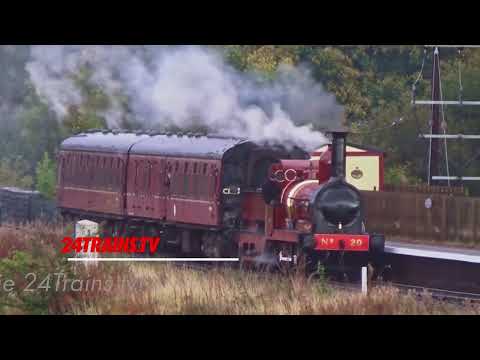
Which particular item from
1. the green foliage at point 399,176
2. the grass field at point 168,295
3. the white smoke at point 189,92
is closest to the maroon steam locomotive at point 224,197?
the white smoke at point 189,92

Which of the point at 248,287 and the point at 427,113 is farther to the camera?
the point at 427,113

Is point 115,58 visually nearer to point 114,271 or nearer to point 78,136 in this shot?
point 78,136

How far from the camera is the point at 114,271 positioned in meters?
19.0

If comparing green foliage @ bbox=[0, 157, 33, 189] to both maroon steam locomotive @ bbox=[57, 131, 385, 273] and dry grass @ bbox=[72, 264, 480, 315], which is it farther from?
dry grass @ bbox=[72, 264, 480, 315]

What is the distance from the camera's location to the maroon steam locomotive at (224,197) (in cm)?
2164

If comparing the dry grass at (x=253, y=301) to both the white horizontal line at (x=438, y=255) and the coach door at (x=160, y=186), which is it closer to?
the white horizontal line at (x=438, y=255)

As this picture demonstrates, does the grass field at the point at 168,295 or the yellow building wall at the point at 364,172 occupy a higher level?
the yellow building wall at the point at 364,172

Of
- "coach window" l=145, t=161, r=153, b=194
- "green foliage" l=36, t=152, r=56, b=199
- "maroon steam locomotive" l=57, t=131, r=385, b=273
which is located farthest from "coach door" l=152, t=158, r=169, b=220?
"green foliage" l=36, t=152, r=56, b=199

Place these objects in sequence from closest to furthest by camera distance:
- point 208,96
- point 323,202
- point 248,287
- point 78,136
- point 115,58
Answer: point 248,287 → point 323,202 → point 208,96 → point 78,136 → point 115,58

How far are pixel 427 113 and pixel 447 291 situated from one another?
48.2 feet

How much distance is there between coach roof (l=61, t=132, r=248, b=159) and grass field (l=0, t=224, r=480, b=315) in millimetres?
5422

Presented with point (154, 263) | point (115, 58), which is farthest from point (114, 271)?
point (115, 58)

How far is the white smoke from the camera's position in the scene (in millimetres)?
25250

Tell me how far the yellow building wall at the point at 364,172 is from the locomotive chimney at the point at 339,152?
293 inches
